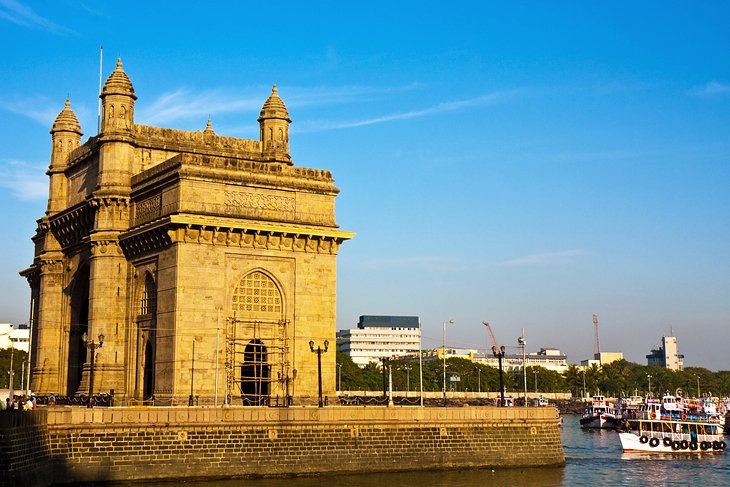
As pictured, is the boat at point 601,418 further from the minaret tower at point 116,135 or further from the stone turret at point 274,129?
the minaret tower at point 116,135

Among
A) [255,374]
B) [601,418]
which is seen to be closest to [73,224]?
[255,374]

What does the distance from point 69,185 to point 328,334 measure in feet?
81.2

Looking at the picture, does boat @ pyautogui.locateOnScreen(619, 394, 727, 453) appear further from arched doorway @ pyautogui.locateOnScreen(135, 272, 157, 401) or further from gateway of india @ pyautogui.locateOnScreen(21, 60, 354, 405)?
arched doorway @ pyautogui.locateOnScreen(135, 272, 157, 401)

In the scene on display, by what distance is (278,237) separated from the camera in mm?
60719

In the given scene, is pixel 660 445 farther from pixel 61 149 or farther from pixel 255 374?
pixel 61 149

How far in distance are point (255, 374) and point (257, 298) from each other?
15.3 ft

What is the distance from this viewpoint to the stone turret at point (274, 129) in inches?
2677

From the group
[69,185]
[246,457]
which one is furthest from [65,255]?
[246,457]

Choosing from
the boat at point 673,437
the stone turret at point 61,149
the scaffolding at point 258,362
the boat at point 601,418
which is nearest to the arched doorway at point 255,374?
the scaffolding at point 258,362

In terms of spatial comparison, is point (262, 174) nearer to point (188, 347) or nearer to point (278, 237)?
point (278, 237)

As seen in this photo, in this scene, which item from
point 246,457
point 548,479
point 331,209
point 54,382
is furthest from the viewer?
point 54,382

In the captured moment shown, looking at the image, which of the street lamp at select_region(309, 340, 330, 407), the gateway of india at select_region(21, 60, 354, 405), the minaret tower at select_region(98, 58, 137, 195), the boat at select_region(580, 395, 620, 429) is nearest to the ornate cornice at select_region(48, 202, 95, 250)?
the gateway of india at select_region(21, 60, 354, 405)

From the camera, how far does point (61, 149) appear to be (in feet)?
246

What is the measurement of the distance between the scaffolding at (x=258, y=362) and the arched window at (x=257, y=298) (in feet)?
1.68
